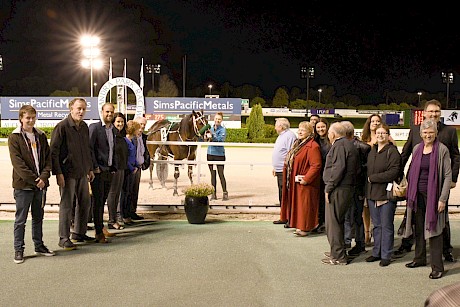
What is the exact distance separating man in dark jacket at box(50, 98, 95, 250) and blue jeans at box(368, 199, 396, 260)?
315cm

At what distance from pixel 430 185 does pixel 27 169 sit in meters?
3.91

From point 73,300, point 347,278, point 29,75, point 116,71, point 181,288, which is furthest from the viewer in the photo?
point 29,75

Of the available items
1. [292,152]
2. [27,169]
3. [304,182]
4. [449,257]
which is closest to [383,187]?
[449,257]

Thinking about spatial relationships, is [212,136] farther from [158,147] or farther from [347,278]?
[347,278]

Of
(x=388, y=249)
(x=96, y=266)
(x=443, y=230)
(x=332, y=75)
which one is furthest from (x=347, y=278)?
(x=332, y=75)

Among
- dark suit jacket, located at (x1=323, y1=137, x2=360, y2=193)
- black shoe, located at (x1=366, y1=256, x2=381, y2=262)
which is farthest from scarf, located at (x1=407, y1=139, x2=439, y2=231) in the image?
black shoe, located at (x1=366, y1=256, x2=381, y2=262)

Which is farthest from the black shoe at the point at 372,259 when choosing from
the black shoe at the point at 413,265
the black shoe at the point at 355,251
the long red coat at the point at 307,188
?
the long red coat at the point at 307,188

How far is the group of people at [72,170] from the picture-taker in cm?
553

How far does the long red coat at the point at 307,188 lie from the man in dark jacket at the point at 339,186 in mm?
1025

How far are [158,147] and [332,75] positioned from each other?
9210 cm

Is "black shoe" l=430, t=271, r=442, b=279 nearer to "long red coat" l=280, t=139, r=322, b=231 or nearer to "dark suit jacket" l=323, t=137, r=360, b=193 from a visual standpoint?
"dark suit jacket" l=323, t=137, r=360, b=193

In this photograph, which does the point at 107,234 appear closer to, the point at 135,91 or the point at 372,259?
the point at 372,259

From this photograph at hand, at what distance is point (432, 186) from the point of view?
5.18 metres

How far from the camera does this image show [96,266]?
17.9 feet
